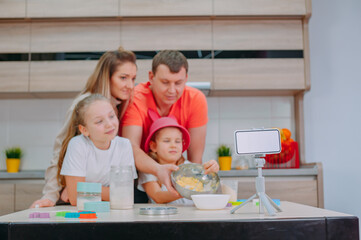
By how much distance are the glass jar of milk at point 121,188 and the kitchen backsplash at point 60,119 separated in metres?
2.01

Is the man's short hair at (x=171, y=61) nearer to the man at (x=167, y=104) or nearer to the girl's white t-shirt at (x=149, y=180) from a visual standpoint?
the man at (x=167, y=104)

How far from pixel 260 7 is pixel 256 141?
2.23 meters

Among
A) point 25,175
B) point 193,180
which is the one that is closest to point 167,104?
point 193,180

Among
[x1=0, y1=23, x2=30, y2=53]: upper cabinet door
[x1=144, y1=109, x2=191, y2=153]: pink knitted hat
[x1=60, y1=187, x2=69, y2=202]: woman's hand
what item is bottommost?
[x1=60, y1=187, x2=69, y2=202]: woman's hand

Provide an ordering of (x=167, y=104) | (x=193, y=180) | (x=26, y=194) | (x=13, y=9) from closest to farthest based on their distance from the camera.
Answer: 1. (x=193, y=180)
2. (x=167, y=104)
3. (x=26, y=194)
4. (x=13, y=9)

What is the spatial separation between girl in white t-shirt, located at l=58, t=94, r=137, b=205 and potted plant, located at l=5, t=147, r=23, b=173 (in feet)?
5.58

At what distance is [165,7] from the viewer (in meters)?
2.98

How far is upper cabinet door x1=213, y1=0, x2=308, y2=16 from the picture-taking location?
117 inches

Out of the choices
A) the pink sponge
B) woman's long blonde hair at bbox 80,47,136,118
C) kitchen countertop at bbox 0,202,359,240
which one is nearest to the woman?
woman's long blonde hair at bbox 80,47,136,118

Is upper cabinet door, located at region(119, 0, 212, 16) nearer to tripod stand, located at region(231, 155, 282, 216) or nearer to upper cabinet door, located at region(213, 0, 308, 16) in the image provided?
upper cabinet door, located at region(213, 0, 308, 16)

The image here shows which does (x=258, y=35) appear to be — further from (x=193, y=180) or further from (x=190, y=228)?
(x=190, y=228)

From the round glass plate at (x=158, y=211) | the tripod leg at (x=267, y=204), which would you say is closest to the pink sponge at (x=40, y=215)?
the round glass plate at (x=158, y=211)

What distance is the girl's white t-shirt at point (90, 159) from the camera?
1381 mm

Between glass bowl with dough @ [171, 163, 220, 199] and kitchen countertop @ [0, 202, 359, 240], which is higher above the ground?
glass bowl with dough @ [171, 163, 220, 199]
